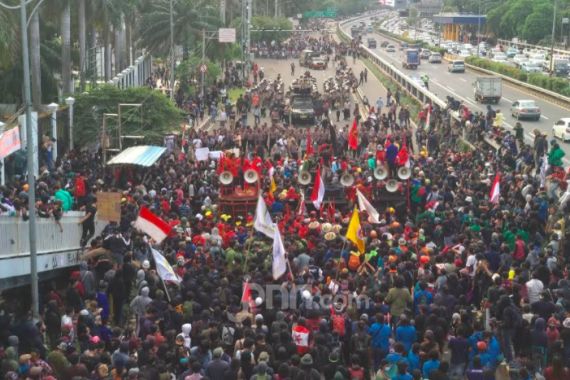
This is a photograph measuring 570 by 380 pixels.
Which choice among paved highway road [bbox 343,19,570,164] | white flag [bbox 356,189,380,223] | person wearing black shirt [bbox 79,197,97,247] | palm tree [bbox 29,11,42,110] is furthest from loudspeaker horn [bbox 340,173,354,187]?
palm tree [bbox 29,11,42,110]

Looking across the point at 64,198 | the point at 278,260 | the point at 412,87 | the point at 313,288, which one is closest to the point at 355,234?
the point at 278,260

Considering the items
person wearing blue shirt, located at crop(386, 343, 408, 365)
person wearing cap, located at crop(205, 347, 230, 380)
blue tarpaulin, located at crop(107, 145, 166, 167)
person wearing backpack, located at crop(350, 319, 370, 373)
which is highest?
person wearing blue shirt, located at crop(386, 343, 408, 365)

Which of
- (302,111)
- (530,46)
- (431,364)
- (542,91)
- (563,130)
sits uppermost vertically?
(431,364)

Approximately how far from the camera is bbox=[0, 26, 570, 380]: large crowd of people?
43.2 feet

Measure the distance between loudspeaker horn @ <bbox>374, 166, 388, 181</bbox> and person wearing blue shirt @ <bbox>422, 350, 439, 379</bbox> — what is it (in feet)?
46.4

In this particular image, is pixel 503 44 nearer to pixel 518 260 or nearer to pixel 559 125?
pixel 559 125

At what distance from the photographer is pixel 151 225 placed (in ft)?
59.2

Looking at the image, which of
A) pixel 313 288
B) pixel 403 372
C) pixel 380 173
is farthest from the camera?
pixel 380 173

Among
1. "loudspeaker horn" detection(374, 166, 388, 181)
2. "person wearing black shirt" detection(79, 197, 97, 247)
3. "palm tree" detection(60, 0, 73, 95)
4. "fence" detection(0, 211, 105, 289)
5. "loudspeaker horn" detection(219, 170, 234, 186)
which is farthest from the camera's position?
"palm tree" detection(60, 0, 73, 95)

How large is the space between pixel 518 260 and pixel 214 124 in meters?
34.3

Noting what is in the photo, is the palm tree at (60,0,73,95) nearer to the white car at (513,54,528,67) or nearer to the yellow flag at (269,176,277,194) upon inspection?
the yellow flag at (269,176,277,194)

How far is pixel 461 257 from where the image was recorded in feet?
59.6

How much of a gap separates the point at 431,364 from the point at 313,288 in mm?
3512

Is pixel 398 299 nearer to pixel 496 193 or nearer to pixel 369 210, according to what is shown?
pixel 369 210
